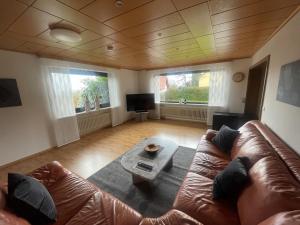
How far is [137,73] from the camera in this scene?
20.0ft

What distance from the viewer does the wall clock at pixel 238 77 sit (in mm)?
4082

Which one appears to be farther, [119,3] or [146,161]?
[146,161]

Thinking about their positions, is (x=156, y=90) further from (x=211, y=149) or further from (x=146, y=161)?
(x=146, y=161)

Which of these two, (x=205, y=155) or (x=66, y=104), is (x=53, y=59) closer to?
(x=66, y=104)

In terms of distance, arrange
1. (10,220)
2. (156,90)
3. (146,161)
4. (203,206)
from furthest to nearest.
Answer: (156,90)
(146,161)
(203,206)
(10,220)

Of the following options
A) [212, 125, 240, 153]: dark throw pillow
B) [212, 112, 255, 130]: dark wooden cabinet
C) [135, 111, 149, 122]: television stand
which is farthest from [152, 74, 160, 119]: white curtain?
[212, 125, 240, 153]: dark throw pillow

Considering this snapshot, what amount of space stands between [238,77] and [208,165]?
136 inches

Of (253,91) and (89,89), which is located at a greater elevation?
(89,89)

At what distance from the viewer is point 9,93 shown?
103 inches

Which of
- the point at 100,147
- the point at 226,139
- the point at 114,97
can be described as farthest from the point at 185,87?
the point at 100,147

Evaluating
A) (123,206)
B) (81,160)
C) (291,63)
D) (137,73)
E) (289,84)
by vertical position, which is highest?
(137,73)

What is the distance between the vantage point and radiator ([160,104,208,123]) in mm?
5023

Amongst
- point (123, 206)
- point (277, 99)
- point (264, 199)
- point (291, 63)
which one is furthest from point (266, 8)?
point (123, 206)

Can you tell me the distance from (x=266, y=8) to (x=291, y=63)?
2.25ft
